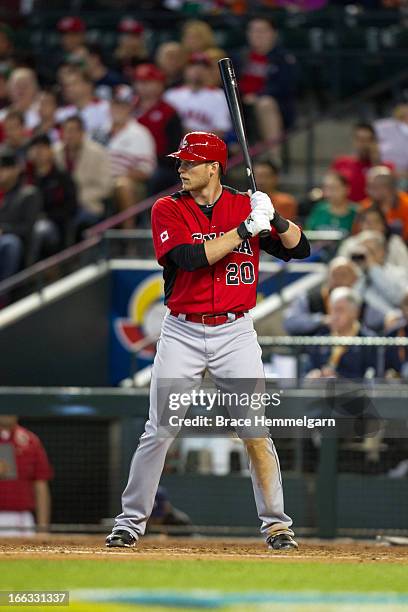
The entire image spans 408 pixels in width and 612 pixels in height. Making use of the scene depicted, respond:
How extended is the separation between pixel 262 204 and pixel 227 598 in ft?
7.03

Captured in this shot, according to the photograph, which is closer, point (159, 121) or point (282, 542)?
point (282, 542)

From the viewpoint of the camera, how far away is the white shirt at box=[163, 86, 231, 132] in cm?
1419

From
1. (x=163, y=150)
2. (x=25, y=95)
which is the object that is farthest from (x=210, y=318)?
(x=25, y=95)

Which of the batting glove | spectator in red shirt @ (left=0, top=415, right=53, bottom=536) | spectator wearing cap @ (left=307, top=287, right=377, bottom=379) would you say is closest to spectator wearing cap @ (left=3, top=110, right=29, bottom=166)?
spectator wearing cap @ (left=307, top=287, right=377, bottom=379)

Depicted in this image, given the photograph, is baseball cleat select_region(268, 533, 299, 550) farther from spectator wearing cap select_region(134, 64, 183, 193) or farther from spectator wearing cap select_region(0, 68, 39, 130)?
spectator wearing cap select_region(0, 68, 39, 130)

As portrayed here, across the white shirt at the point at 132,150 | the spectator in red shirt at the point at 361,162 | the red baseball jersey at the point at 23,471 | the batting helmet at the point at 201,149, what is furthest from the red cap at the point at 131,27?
the batting helmet at the point at 201,149

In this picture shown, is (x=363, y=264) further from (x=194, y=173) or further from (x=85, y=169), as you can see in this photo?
(x=194, y=173)

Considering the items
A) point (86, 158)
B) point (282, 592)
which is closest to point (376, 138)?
point (86, 158)

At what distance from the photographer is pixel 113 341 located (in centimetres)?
1315

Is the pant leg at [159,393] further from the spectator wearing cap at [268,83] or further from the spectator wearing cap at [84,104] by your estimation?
the spectator wearing cap at [84,104]

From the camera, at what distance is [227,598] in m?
5.67

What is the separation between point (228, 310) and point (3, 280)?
240 inches

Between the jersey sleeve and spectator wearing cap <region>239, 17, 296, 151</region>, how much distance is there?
7.25 m

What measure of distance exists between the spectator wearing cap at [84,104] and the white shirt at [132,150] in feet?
2.20
